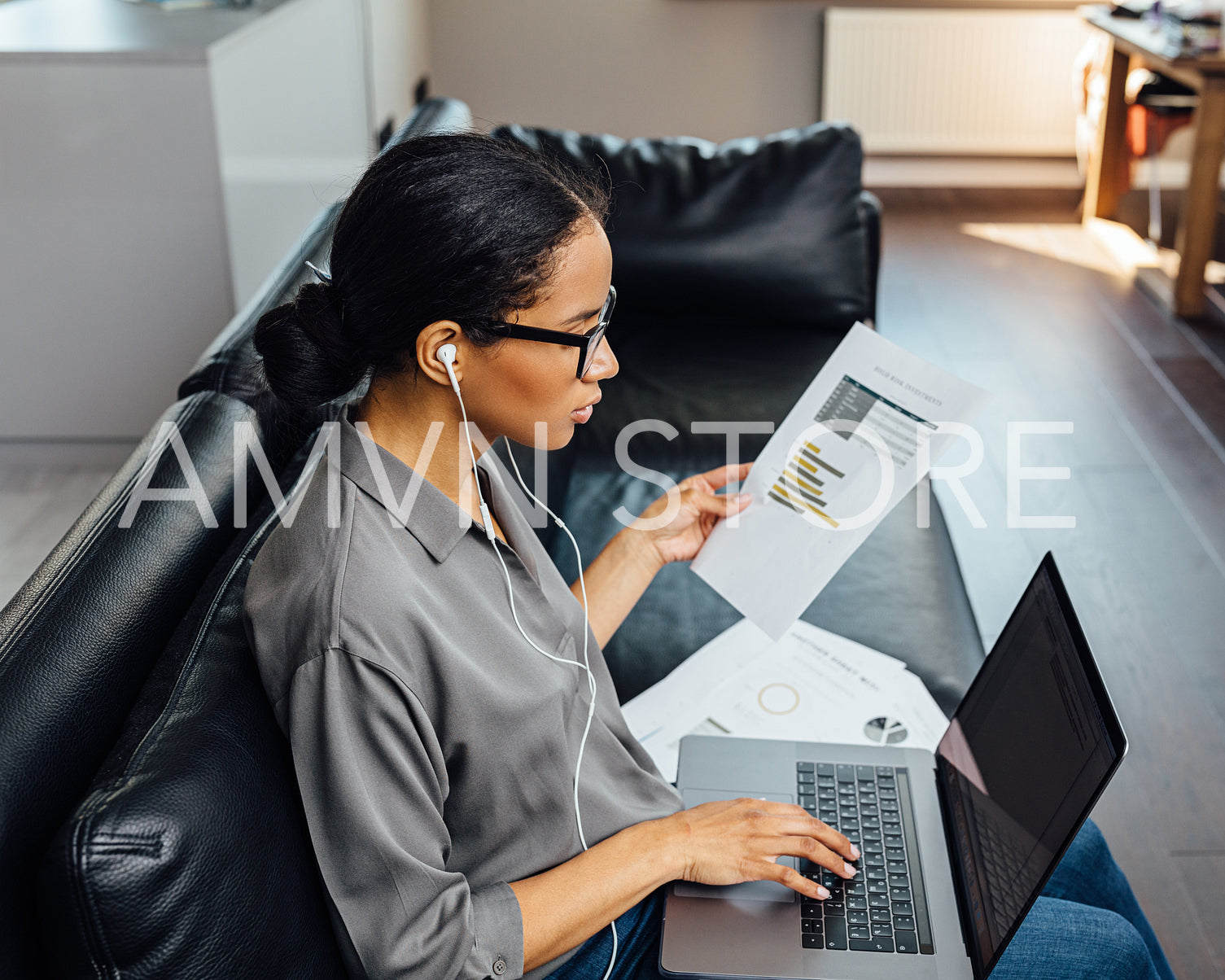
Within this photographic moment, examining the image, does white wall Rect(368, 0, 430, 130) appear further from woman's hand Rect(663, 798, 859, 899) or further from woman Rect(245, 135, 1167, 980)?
woman's hand Rect(663, 798, 859, 899)

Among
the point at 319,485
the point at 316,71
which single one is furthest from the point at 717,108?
the point at 319,485

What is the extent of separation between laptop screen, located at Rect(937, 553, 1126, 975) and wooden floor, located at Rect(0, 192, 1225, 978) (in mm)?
740

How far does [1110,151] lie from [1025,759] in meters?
3.99

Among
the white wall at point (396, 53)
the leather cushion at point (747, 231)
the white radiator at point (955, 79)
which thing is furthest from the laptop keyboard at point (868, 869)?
the white radiator at point (955, 79)

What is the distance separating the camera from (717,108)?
512 cm

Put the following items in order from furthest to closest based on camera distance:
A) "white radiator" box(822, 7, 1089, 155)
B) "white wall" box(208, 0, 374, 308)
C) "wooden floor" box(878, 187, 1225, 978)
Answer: "white radiator" box(822, 7, 1089, 155) → "white wall" box(208, 0, 374, 308) → "wooden floor" box(878, 187, 1225, 978)

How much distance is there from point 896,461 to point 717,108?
421 centimetres

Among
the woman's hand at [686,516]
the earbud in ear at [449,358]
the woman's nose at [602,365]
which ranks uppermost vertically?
the earbud in ear at [449,358]

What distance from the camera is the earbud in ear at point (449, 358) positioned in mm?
916

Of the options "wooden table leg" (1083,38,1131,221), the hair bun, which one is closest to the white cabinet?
the hair bun

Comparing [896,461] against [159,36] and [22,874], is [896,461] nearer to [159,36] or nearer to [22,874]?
[22,874]

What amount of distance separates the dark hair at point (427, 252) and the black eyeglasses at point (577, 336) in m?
0.01

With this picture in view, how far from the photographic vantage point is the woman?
0.84 meters

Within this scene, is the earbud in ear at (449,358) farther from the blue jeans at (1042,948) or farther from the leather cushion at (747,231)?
the leather cushion at (747,231)
